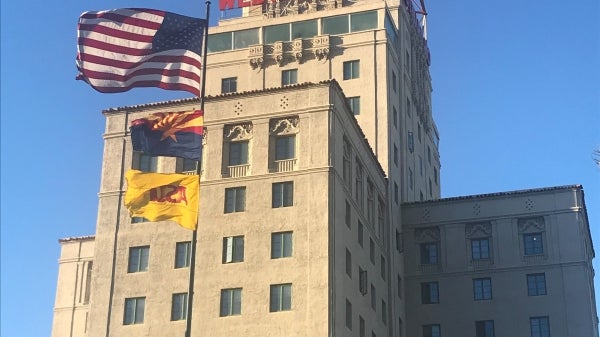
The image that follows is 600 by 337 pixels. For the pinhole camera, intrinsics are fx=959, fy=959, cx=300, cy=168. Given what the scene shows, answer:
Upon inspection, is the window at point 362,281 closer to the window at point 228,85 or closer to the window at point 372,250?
the window at point 372,250

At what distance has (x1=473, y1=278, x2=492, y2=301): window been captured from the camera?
79831 millimetres

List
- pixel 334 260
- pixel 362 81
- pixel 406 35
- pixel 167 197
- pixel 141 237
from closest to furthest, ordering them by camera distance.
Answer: pixel 167 197 < pixel 334 260 < pixel 141 237 < pixel 362 81 < pixel 406 35

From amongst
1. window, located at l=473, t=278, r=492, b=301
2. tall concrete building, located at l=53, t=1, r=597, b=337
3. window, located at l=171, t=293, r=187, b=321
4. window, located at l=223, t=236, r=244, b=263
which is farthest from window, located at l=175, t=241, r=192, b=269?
window, located at l=473, t=278, r=492, b=301

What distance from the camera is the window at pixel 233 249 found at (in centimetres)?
6147

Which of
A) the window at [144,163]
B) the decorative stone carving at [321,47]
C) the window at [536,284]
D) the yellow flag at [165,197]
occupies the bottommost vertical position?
the yellow flag at [165,197]

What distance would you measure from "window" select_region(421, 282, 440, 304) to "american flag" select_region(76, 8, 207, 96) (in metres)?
42.7

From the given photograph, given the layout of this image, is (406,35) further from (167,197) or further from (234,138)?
(167,197)

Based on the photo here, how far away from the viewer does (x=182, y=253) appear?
63250 millimetres

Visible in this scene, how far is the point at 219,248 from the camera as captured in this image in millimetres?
61969

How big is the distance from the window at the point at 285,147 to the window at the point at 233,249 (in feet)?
20.5

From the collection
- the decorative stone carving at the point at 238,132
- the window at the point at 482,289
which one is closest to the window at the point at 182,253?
the decorative stone carving at the point at 238,132

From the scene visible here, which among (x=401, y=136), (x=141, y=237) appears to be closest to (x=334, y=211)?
(x=141, y=237)

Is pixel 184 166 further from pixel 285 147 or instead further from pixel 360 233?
pixel 360 233

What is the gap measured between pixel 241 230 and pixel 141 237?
7358 millimetres
